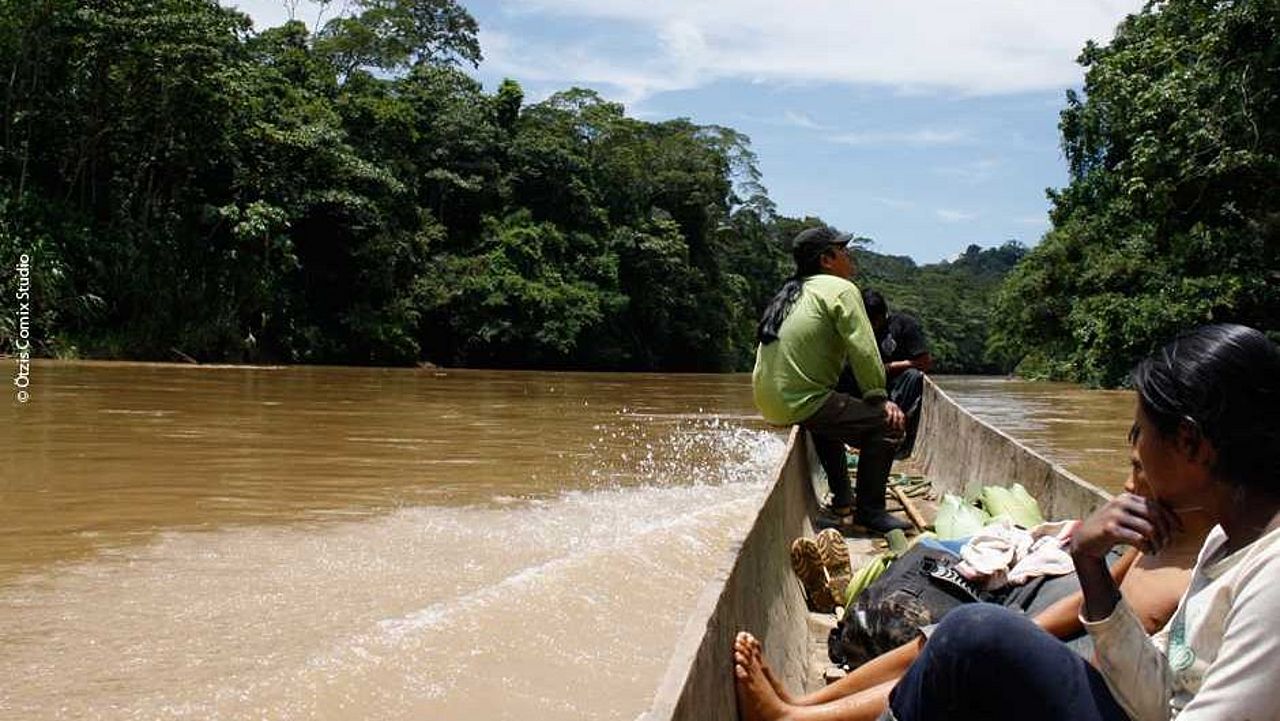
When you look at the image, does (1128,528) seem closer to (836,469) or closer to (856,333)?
(856,333)

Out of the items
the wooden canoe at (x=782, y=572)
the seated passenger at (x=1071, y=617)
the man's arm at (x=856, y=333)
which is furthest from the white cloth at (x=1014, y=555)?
the man's arm at (x=856, y=333)

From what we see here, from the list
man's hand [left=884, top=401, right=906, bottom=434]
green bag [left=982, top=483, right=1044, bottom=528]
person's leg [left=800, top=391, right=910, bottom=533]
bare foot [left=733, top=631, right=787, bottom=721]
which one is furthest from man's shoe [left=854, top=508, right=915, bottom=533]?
bare foot [left=733, top=631, right=787, bottom=721]

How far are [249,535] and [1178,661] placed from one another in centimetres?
460

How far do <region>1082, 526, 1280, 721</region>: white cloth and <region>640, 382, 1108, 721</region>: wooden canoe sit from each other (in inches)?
25.5

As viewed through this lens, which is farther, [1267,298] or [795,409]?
[1267,298]

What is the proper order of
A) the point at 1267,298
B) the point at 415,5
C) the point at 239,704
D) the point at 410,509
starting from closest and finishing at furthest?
1. the point at 239,704
2. the point at 410,509
3. the point at 1267,298
4. the point at 415,5

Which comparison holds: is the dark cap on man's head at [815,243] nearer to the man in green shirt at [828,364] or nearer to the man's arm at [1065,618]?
the man in green shirt at [828,364]

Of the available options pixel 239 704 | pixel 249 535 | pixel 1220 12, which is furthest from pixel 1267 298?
pixel 239 704

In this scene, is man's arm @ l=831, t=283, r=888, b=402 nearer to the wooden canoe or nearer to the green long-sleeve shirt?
the green long-sleeve shirt

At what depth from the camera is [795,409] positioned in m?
4.84

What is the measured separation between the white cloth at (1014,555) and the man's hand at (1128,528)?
948 millimetres

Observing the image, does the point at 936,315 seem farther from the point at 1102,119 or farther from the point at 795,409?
the point at 795,409

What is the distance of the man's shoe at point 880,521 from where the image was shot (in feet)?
16.2

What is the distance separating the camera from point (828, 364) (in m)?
4.81
